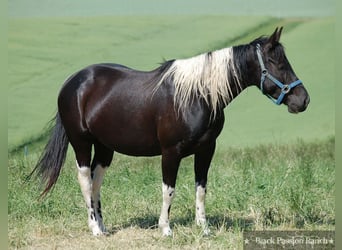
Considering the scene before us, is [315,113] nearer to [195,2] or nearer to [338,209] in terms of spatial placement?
[195,2]

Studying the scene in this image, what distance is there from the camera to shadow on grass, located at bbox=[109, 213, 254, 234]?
564 cm

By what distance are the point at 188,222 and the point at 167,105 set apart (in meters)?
1.35

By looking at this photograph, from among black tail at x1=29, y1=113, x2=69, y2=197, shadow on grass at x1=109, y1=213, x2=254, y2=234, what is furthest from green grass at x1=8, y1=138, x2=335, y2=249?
black tail at x1=29, y1=113, x2=69, y2=197

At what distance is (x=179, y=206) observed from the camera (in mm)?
6316

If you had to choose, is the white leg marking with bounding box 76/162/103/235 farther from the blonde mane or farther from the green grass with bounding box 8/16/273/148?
the green grass with bounding box 8/16/273/148

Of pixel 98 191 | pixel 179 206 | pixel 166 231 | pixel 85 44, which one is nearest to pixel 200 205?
pixel 166 231

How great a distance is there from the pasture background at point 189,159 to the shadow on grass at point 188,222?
15mm

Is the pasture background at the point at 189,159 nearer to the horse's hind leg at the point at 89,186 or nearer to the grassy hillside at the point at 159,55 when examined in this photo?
the grassy hillside at the point at 159,55

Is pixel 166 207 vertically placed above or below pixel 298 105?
below

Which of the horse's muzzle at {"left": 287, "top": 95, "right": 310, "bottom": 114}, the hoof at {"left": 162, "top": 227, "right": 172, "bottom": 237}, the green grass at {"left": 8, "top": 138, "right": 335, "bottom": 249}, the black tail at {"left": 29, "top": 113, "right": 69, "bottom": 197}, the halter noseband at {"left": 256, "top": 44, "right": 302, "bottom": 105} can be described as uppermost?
the halter noseband at {"left": 256, "top": 44, "right": 302, "bottom": 105}

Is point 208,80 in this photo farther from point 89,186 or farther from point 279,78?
point 89,186

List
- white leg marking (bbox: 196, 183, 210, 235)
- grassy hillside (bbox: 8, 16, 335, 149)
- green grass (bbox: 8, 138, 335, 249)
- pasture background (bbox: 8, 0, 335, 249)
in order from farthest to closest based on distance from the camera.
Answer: grassy hillside (bbox: 8, 16, 335, 149), pasture background (bbox: 8, 0, 335, 249), white leg marking (bbox: 196, 183, 210, 235), green grass (bbox: 8, 138, 335, 249)

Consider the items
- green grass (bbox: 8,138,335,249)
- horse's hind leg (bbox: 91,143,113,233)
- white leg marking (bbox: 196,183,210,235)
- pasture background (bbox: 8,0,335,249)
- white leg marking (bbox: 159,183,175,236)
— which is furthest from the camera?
pasture background (bbox: 8,0,335,249)

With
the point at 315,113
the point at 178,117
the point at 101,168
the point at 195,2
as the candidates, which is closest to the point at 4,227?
the point at 101,168
